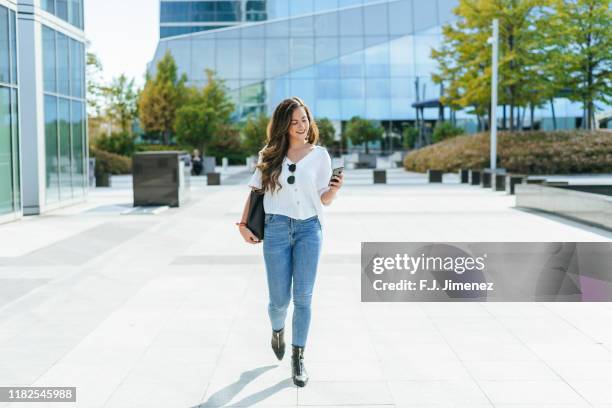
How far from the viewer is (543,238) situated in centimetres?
1295

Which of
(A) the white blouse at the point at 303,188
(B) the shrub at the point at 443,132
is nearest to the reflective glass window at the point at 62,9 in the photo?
(A) the white blouse at the point at 303,188

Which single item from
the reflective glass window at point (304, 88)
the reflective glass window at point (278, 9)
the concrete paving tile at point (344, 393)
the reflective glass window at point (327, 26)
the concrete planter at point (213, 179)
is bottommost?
the concrete paving tile at point (344, 393)

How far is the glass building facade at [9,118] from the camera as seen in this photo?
16531 mm

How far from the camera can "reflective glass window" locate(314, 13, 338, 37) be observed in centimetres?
5456

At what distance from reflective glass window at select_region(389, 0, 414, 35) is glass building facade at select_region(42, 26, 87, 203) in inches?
1367

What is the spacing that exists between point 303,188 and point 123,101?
55.1 metres

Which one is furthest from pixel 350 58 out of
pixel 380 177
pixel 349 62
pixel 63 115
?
pixel 63 115

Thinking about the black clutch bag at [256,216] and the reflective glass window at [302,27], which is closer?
the black clutch bag at [256,216]

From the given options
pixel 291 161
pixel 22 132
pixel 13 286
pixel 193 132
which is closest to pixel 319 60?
pixel 193 132

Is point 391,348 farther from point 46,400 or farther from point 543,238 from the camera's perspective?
point 543,238

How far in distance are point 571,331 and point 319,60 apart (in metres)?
49.1

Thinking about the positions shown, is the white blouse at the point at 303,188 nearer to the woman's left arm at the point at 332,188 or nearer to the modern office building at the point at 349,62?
the woman's left arm at the point at 332,188

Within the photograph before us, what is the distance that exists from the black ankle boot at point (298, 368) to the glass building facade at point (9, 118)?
40.9 feet

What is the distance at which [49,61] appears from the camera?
19.7 metres
